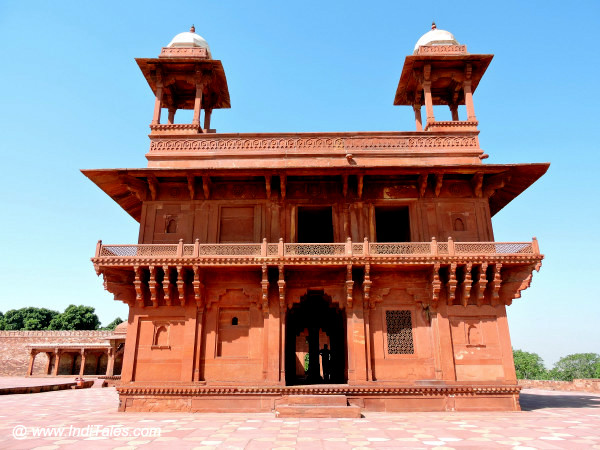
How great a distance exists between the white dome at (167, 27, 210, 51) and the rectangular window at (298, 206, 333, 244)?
25.9ft

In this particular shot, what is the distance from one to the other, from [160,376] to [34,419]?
318cm

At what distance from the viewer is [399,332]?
12.6 m

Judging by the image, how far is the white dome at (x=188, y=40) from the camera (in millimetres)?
15953

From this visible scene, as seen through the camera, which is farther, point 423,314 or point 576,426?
point 423,314

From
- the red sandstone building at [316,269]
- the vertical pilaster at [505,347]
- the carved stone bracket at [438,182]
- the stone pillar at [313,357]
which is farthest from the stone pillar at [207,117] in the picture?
the vertical pilaster at [505,347]

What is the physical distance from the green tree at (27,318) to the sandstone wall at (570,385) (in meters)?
59.6

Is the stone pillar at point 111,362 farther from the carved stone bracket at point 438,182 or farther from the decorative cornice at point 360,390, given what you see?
the carved stone bracket at point 438,182

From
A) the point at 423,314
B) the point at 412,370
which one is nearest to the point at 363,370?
the point at 412,370

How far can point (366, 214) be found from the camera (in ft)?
44.8

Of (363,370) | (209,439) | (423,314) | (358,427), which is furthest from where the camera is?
(423,314)

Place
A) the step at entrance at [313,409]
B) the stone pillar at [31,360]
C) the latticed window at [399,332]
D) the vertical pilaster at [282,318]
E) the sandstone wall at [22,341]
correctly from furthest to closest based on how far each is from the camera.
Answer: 1. the sandstone wall at [22,341]
2. the stone pillar at [31,360]
3. the latticed window at [399,332]
4. the vertical pilaster at [282,318]
5. the step at entrance at [313,409]

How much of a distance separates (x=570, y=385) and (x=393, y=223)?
48.3 feet

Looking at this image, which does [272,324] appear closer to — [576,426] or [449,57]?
[576,426]

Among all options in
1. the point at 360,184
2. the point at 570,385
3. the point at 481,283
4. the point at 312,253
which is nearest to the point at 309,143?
the point at 360,184
